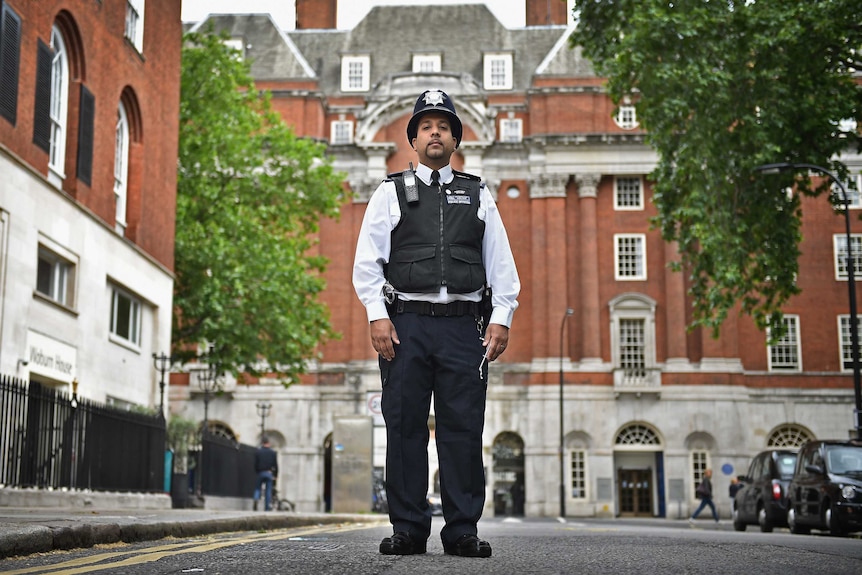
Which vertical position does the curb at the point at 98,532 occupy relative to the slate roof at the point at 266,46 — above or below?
below

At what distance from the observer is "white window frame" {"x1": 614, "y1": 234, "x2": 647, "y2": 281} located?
5219 centimetres

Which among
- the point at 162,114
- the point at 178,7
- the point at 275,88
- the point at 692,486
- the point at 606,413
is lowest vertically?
the point at 692,486

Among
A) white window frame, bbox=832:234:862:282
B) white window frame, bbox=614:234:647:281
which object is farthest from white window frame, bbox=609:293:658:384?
white window frame, bbox=832:234:862:282

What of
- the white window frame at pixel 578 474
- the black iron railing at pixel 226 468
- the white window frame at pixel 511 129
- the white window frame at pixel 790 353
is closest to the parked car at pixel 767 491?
the black iron railing at pixel 226 468

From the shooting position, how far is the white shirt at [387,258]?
6039 millimetres

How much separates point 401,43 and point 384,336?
179 ft

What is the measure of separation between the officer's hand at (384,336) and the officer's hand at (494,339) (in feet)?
1.56

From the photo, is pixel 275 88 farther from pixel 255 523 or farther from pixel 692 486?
pixel 255 523

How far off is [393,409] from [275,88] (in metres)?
49.6

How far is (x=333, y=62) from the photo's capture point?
58.4 m

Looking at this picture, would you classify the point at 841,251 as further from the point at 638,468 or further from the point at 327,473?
the point at 327,473

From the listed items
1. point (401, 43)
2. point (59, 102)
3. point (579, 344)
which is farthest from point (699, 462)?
point (59, 102)

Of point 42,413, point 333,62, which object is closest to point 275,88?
point 333,62

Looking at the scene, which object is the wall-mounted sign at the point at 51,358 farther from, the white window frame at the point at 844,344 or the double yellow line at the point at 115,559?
the white window frame at the point at 844,344
